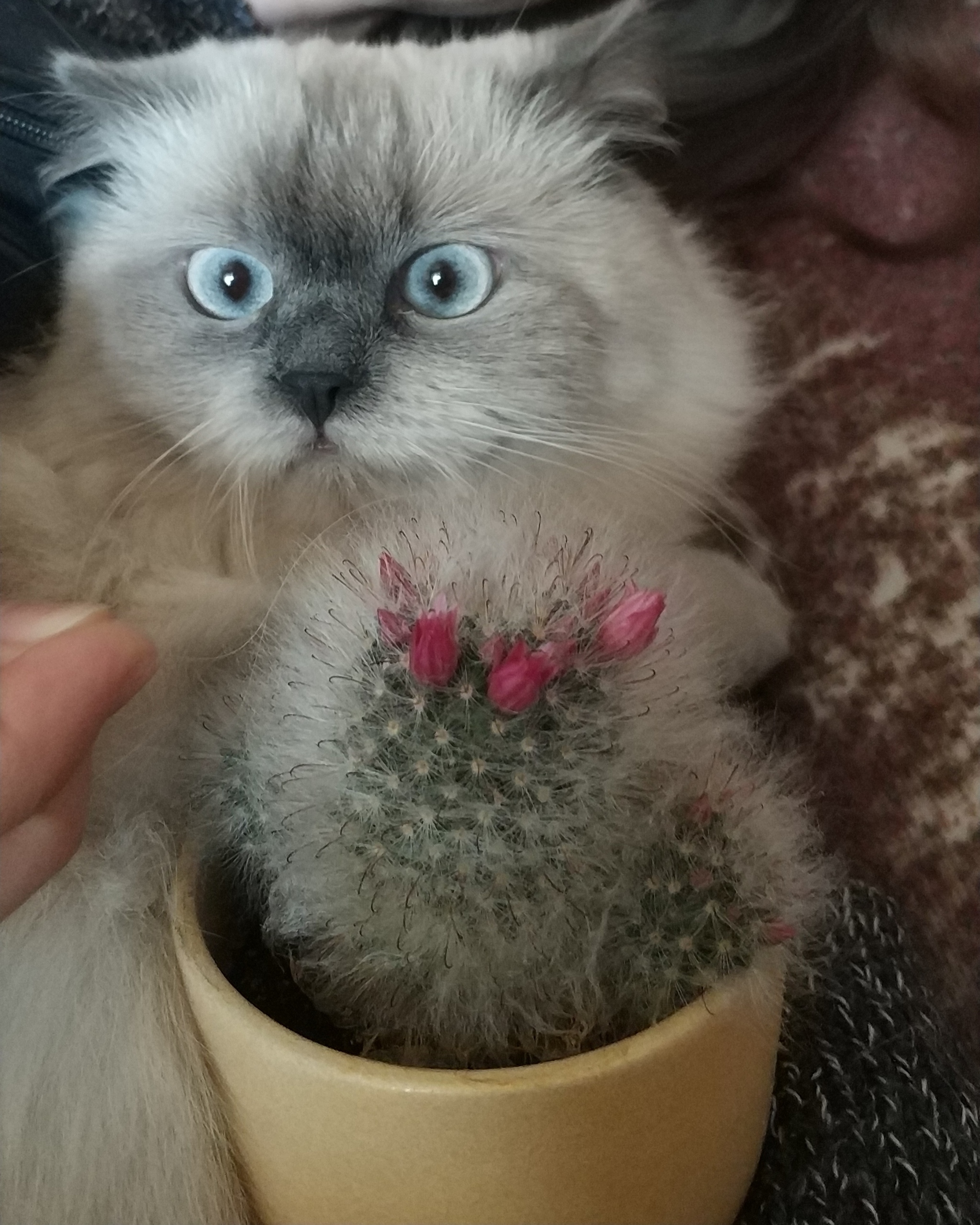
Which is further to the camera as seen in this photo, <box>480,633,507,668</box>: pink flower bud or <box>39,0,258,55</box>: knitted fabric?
<box>39,0,258,55</box>: knitted fabric

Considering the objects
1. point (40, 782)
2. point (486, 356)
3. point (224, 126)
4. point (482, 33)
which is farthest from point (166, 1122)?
point (482, 33)

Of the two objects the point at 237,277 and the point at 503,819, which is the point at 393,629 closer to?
the point at 503,819

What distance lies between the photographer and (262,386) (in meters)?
0.66

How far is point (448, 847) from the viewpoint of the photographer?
0.46m

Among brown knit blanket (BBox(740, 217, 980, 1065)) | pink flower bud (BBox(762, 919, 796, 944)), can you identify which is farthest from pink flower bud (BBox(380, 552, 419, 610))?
brown knit blanket (BBox(740, 217, 980, 1065))

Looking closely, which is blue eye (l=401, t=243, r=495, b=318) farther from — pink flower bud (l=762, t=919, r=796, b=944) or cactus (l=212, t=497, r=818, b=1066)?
pink flower bud (l=762, t=919, r=796, b=944)

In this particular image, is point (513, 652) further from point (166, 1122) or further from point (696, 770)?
point (166, 1122)

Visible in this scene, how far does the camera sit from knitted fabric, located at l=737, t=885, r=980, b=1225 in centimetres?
65

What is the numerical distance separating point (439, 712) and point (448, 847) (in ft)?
0.21

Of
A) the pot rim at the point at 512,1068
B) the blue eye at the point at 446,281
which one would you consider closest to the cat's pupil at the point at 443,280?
the blue eye at the point at 446,281

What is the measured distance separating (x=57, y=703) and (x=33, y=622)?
64 millimetres

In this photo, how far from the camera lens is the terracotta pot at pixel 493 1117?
0.46 metres

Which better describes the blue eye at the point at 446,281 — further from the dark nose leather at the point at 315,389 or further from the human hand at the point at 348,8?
the human hand at the point at 348,8

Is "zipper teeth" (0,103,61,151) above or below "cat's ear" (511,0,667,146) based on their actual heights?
below
